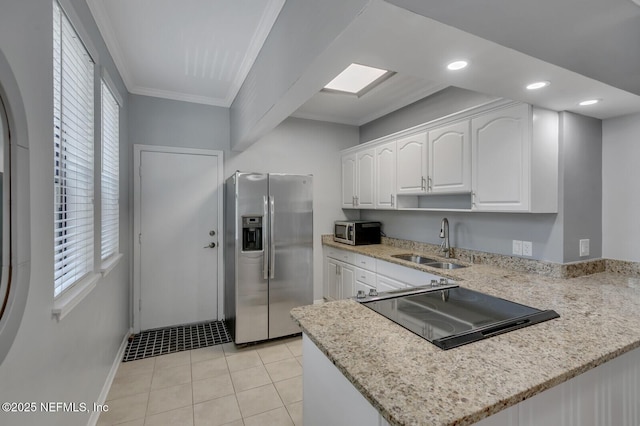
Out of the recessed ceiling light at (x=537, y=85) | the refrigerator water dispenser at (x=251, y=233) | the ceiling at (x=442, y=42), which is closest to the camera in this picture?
the ceiling at (x=442, y=42)

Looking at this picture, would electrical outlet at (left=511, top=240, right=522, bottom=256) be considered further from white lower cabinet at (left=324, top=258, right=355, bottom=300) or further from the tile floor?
the tile floor

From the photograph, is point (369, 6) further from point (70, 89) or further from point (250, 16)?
point (70, 89)

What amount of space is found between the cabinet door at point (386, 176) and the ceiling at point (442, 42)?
→ 852mm

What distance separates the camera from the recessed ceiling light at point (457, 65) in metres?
1.50

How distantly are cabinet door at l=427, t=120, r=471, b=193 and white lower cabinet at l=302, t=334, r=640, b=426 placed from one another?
62.3 inches

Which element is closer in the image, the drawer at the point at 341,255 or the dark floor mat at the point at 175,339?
the dark floor mat at the point at 175,339

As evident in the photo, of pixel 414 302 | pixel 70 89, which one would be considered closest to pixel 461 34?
pixel 414 302

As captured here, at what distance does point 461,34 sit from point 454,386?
1325 millimetres

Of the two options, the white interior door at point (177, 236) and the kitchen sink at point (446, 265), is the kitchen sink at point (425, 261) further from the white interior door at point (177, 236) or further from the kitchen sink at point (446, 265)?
the white interior door at point (177, 236)

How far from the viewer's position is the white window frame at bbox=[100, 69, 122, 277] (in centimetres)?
223

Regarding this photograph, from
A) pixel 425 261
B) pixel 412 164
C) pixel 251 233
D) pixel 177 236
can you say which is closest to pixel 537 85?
pixel 412 164

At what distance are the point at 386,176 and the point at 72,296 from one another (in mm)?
2933

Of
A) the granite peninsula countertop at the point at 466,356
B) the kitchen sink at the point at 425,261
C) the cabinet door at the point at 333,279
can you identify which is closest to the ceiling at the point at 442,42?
the granite peninsula countertop at the point at 466,356

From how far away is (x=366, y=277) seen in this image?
10.8ft
